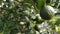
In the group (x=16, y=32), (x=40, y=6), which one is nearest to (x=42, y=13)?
(x=40, y=6)

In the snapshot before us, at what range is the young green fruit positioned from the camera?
66 centimetres

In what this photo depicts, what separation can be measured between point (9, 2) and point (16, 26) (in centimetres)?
11

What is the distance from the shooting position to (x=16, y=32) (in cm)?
70

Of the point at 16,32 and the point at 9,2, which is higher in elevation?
the point at 9,2

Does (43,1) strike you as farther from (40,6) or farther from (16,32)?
(16,32)

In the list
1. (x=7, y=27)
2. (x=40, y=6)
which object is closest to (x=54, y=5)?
(x=40, y=6)

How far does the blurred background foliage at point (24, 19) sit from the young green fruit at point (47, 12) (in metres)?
0.02

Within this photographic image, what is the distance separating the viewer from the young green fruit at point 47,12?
66 cm

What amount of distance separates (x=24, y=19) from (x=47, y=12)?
Answer: 95mm

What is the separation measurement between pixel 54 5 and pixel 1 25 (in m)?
0.24

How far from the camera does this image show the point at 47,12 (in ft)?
2.22

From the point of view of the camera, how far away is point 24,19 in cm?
69

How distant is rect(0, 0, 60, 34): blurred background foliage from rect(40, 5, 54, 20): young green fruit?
2 cm

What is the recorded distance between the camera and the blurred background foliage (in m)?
0.68
